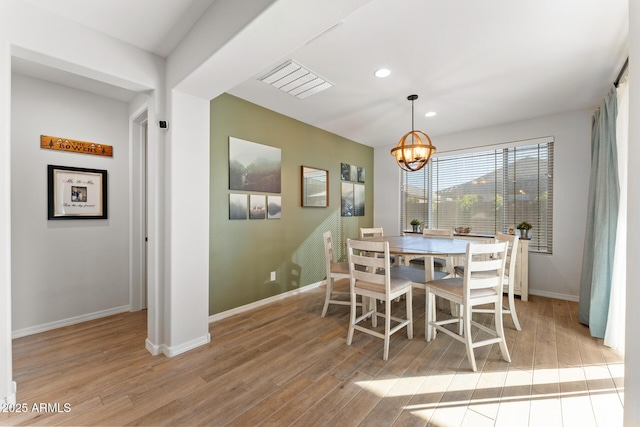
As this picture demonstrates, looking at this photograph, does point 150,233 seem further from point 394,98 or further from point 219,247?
point 394,98

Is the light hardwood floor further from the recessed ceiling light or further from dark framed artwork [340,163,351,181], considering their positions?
dark framed artwork [340,163,351,181]

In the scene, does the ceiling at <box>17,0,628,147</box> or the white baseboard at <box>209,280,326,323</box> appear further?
the white baseboard at <box>209,280,326,323</box>

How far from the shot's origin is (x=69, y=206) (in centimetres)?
286

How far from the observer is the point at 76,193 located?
9.52 ft

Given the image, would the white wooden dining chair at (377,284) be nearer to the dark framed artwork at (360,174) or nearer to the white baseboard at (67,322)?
the white baseboard at (67,322)

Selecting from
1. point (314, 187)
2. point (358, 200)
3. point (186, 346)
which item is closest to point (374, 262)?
point (186, 346)

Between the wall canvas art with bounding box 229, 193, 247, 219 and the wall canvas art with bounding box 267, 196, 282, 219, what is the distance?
Result: 0.37m

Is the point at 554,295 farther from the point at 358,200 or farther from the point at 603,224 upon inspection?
the point at 358,200

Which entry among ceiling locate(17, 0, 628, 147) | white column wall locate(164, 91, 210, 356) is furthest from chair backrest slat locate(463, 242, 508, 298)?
white column wall locate(164, 91, 210, 356)

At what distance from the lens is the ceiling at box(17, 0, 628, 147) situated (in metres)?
1.82

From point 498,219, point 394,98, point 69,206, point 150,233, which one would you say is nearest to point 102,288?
point 69,206

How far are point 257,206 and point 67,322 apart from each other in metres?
2.30

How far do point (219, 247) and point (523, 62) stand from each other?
348 centimetres

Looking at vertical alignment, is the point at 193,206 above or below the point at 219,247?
above
